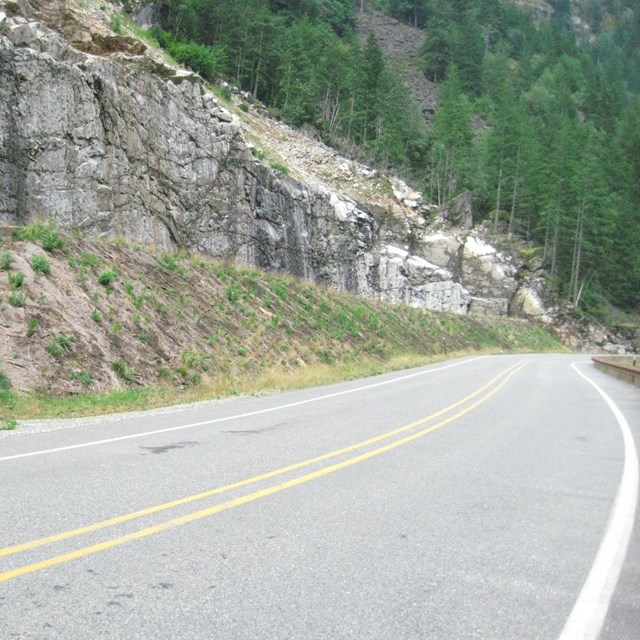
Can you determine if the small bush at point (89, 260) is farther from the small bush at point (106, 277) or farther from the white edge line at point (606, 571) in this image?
the white edge line at point (606, 571)

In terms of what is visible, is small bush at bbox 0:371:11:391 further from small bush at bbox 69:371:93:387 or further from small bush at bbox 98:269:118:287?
small bush at bbox 98:269:118:287

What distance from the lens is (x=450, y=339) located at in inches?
1564

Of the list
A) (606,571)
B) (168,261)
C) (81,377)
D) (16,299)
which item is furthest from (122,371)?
(606,571)

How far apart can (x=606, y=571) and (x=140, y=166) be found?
2312 centimetres

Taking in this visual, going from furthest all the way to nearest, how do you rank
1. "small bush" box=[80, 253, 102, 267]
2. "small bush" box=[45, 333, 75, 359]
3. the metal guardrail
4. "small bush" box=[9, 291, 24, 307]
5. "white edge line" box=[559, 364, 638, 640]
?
the metal guardrail
"small bush" box=[80, 253, 102, 267]
"small bush" box=[9, 291, 24, 307]
"small bush" box=[45, 333, 75, 359]
"white edge line" box=[559, 364, 638, 640]

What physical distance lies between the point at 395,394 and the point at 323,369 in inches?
239

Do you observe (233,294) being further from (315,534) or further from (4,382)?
(315,534)

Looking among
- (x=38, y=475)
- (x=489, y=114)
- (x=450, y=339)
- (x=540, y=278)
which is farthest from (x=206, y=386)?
(x=489, y=114)

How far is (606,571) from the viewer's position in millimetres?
4281

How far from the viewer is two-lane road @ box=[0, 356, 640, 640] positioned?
135 inches

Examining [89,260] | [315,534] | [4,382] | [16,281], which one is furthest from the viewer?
[89,260]

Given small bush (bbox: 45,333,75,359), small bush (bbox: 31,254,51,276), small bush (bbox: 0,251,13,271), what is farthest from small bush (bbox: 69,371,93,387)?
small bush (bbox: 0,251,13,271)

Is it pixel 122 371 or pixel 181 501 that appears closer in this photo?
pixel 181 501

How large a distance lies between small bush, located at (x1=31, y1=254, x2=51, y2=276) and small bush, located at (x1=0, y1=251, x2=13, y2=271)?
513 millimetres
